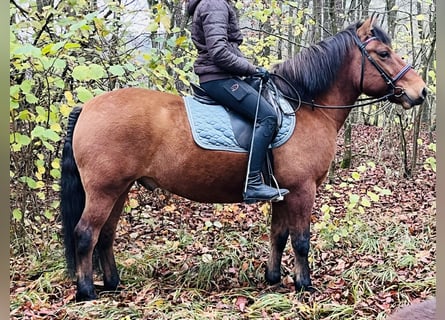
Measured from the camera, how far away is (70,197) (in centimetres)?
421

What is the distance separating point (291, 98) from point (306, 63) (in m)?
0.38

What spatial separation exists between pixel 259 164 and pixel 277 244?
43.1 inches

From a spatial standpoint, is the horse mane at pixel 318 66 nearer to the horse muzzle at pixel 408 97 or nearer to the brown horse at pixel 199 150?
the brown horse at pixel 199 150

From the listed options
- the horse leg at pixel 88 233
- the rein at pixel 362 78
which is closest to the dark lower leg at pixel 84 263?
the horse leg at pixel 88 233

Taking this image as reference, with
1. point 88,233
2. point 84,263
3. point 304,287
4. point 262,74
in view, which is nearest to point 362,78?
point 262,74

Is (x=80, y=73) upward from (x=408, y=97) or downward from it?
upward

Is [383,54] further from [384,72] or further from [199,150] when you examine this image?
[199,150]

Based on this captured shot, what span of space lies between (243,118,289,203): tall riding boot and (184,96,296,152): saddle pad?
0.16 m

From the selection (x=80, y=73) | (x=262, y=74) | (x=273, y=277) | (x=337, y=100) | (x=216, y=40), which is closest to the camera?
(x=216, y=40)

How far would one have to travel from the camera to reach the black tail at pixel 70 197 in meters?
4.20

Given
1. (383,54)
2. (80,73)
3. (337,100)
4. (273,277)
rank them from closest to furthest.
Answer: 1. (80,73)
2. (383,54)
3. (337,100)
4. (273,277)

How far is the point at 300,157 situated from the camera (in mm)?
4250

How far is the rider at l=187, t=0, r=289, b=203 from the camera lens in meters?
4.03

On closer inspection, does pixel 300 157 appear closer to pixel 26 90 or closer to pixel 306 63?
pixel 306 63
